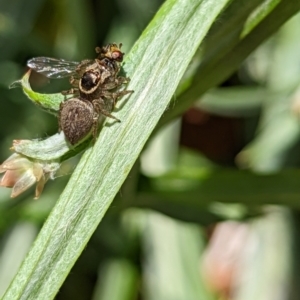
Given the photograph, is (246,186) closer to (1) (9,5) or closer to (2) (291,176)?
(2) (291,176)

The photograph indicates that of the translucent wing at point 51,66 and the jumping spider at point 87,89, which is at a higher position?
the translucent wing at point 51,66

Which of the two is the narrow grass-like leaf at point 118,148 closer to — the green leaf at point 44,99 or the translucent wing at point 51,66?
the green leaf at point 44,99

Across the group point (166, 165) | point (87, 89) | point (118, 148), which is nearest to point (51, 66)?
point (87, 89)

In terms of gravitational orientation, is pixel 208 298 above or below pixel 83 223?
above

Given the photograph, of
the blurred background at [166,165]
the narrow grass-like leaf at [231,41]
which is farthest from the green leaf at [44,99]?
the blurred background at [166,165]

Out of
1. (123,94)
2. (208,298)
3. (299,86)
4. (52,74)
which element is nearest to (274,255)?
(208,298)

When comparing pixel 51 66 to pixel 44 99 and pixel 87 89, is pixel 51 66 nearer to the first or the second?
pixel 87 89
